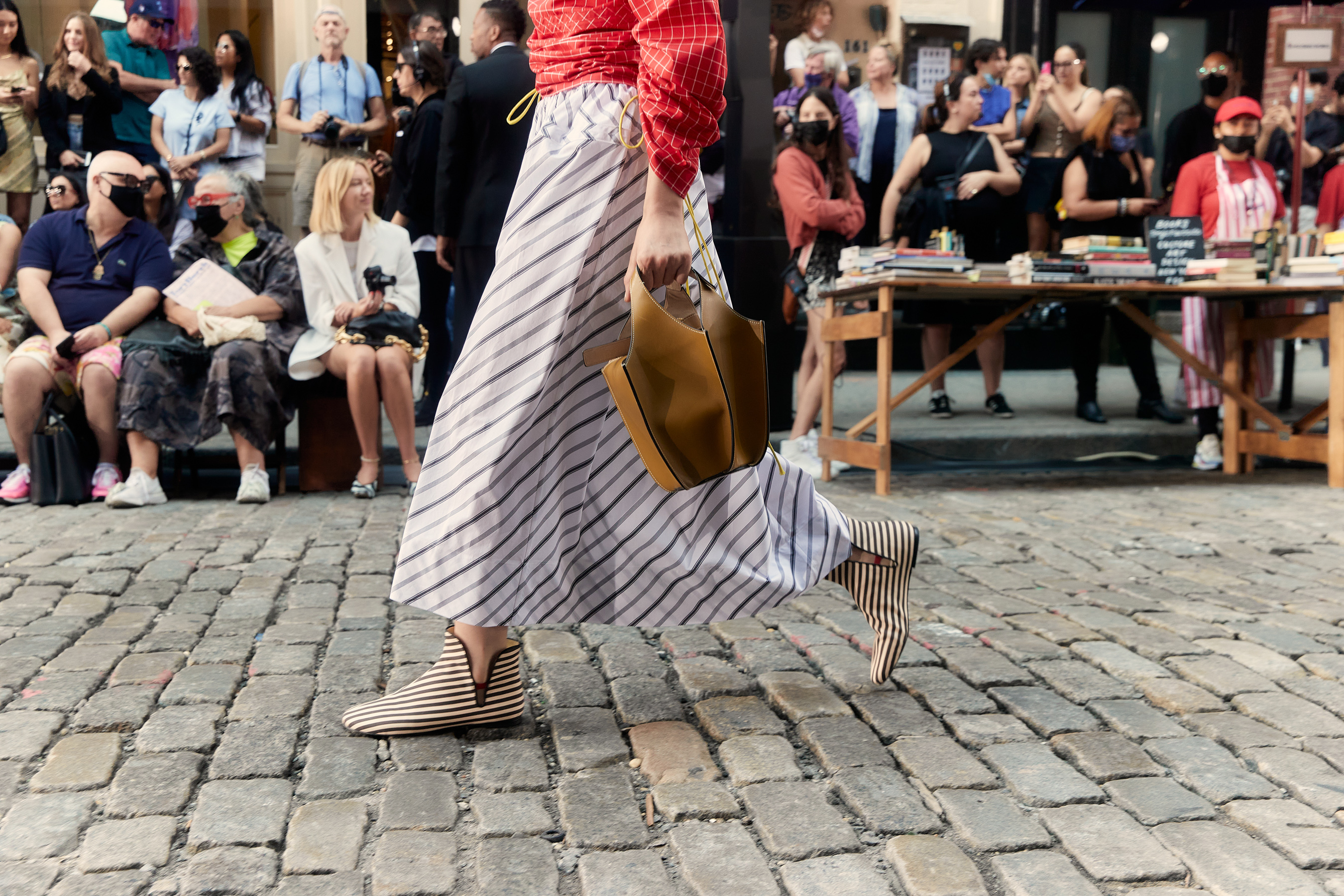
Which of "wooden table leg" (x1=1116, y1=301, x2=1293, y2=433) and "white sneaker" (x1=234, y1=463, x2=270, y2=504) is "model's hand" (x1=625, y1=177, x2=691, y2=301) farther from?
"wooden table leg" (x1=1116, y1=301, x2=1293, y2=433)

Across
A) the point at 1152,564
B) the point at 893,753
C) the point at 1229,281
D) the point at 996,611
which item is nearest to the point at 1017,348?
the point at 1229,281

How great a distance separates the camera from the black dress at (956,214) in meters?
7.42

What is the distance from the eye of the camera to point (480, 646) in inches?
97.4

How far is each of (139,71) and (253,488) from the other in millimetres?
3882

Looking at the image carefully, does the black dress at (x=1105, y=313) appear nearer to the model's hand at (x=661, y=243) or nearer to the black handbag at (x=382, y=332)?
the black handbag at (x=382, y=332)

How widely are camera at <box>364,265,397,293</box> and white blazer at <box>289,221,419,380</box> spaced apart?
74 millimetres

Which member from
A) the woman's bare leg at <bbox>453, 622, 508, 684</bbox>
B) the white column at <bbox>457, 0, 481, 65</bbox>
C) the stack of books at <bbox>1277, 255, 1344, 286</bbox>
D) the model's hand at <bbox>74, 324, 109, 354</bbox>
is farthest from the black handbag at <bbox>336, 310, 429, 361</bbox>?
the stack of books at <bbox>1277, 255, 1344, 286</bbox>

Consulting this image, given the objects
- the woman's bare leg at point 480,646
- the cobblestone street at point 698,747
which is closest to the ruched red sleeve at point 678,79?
the woman's bare leg at point 480,646

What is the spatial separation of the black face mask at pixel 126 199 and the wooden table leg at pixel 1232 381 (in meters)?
5.93

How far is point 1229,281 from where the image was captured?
6516mm

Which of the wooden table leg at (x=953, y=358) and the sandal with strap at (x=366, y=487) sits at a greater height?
the wooden table leg at (x=953, y=358)

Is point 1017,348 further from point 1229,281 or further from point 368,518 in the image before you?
point 368,518

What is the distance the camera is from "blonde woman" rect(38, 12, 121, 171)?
292 inches

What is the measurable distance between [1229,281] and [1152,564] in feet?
9.57
